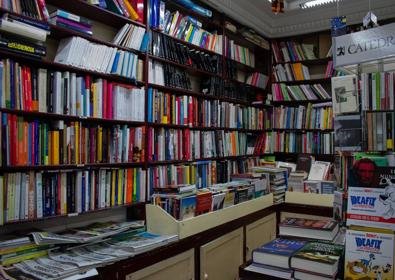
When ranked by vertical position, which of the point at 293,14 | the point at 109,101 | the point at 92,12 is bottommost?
the point at 109,101

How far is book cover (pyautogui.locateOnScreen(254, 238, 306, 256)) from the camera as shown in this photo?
4.49 feet

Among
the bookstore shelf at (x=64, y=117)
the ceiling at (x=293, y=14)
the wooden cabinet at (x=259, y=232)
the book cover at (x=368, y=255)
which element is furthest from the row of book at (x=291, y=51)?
the book cover at (x=368, y=255)

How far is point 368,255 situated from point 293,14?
386 centimetres

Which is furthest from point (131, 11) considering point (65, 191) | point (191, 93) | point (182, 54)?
point (65, 191)

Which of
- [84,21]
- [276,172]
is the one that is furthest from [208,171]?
[84,21]

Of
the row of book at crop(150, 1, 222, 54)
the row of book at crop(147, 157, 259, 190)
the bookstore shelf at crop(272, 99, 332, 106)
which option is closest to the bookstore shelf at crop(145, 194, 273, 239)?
the row of book at crop(147, 157, 259, 190)

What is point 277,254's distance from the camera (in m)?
1.35

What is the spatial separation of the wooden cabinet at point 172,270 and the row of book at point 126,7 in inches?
68.6

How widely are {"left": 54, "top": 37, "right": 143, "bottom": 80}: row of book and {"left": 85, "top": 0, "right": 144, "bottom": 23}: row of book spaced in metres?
0.29

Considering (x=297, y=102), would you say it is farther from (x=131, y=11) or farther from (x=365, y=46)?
(x=365, y=46)

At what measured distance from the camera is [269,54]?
460 cm

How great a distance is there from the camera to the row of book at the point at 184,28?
2.76 m

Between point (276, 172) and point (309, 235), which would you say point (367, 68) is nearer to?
point (309, 235)

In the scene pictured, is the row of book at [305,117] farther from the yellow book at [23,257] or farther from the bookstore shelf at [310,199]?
the yellow book at [23,257]
